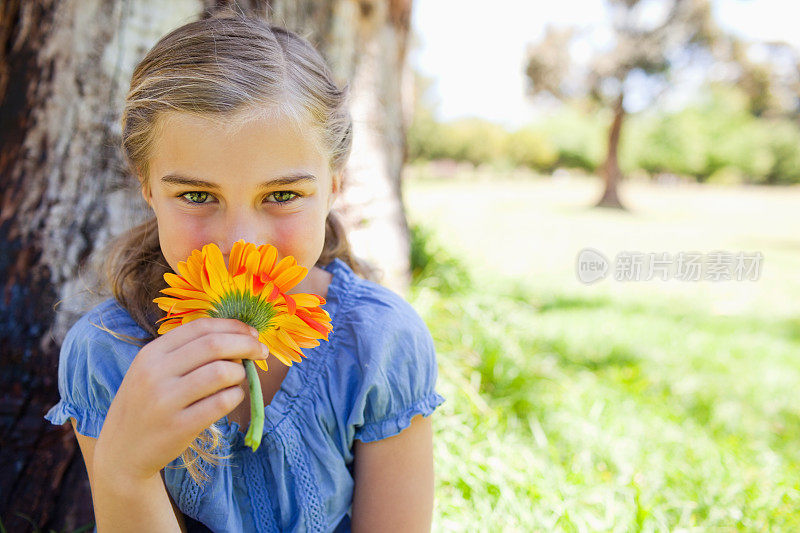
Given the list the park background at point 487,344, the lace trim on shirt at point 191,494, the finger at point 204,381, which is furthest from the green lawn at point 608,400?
the finger at point 204,381

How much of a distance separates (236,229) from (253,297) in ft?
0.66

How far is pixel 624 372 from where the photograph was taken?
3453 millimetres

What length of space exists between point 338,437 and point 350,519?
0.82 ft

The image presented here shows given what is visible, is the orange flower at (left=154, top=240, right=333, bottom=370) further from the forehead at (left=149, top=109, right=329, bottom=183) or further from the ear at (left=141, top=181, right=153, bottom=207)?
the ear at (left=141, top=181, right=153, bottom=207)

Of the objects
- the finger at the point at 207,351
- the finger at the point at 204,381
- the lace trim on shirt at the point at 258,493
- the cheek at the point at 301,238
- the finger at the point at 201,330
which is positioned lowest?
the lace trim on shirt at the point at 258,493

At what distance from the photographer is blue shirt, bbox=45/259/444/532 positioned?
1.25 meters

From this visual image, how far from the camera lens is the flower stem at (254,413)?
33.7 inches

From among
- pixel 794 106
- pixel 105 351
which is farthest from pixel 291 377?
pixel 794 106

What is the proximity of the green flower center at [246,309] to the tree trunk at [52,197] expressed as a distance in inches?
36.3

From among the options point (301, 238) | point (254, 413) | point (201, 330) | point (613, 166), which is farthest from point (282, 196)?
point (613, 166)

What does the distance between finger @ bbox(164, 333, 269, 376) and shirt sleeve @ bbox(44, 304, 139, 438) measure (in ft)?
1.32

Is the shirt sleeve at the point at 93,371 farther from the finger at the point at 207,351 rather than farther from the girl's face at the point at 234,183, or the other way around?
the finger at the point at 207,351

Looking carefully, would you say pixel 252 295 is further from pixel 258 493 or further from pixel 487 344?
pixel 487 344

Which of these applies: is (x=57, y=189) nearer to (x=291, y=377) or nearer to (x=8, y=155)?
(x=8, y=155)
